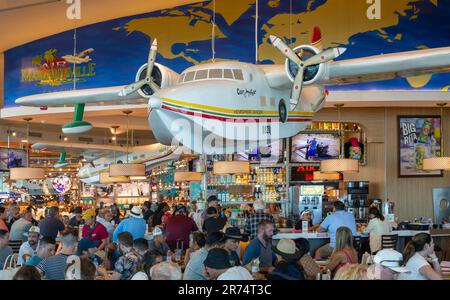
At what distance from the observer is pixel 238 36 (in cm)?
1371

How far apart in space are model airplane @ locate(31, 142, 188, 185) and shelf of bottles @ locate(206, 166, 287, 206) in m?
4.74

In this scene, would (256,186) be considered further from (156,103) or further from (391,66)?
(156,103)

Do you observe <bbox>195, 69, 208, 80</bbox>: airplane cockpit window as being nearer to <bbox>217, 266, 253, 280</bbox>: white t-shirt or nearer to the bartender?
the bartender

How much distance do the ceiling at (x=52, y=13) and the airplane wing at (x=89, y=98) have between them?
275 cm

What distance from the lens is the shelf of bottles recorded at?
14797mm

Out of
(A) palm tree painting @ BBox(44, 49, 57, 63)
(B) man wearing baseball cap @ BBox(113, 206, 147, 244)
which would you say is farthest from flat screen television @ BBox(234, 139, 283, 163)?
(B) man wearing baseball cap @ BBox(113, 206, 147, 244)

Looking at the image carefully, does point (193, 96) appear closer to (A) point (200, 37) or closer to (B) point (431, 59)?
(B) point (431, 59)

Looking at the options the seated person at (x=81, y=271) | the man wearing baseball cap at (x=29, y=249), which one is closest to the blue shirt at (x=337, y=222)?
the man wearing baseball cap at (x=29, y=249)

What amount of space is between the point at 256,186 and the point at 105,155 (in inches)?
406

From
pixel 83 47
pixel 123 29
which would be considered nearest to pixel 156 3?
pixel 123 29

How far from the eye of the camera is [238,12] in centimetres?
1386

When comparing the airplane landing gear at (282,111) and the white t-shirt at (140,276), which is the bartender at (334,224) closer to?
the airplane landing gear at (282,111)

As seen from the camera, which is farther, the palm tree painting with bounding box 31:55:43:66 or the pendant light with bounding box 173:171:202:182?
the pendant light with bounding box 173:171:202:182
